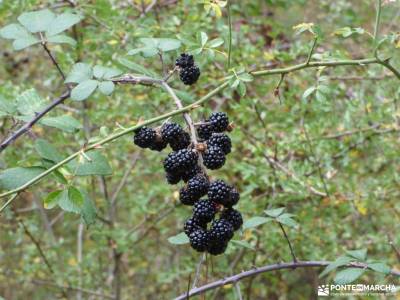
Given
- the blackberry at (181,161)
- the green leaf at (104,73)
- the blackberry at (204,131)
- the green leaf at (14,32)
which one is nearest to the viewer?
the blackberry at (181,161)

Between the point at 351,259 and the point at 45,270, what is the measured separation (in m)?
2.61

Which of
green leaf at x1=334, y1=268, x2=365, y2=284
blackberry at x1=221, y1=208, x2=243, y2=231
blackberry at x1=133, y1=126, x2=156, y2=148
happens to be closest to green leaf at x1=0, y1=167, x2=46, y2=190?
blackberry at x1=133, y1=126, x2=156, y2=148

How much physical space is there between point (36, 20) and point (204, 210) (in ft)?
2.64

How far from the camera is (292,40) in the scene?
412cm

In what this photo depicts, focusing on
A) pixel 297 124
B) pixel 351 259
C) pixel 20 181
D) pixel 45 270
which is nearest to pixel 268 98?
pixel 297 124

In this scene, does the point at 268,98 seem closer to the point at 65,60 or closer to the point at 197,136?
the point at 65,60

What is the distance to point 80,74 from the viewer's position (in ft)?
4.87

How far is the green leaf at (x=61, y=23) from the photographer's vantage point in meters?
1.60

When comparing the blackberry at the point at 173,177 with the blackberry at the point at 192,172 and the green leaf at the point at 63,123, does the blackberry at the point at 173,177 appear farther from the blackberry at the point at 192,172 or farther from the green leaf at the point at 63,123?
the green leaf at the point at 63,123

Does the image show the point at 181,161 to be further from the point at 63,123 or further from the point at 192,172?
the point at 63,123

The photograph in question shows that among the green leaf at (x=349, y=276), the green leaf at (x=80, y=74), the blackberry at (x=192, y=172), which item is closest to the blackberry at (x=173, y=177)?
the blackberry at (x=192, y=172)

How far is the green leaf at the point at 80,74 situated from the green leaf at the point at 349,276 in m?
0.86

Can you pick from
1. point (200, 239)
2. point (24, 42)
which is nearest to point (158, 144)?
point (200, 239)

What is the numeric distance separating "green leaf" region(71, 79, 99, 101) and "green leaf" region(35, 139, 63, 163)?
137mm
